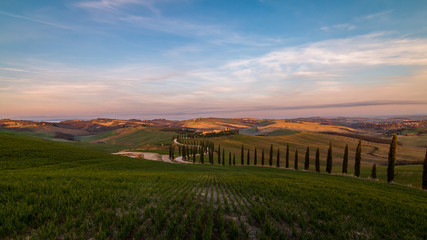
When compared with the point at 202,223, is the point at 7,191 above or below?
above

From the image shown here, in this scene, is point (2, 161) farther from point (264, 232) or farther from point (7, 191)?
point (264, 232)

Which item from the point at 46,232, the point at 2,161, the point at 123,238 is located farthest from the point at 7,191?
the point at 2,161

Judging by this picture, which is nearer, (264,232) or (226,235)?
(226,235)

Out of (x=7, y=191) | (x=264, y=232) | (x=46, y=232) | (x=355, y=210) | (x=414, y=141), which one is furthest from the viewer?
(x=414, y=141)

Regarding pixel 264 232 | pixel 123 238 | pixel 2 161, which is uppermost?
pixel 123 238

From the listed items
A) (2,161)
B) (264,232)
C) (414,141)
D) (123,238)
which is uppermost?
(123,238)

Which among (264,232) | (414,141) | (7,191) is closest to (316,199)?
(264,232)

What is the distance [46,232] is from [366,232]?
1524 centimetres

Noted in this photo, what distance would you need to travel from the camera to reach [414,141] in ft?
509

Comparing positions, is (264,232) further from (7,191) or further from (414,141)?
(414,141)

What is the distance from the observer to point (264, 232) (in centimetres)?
838

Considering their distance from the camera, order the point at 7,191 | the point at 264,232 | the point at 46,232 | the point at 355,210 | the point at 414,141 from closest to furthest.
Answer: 1. the point at 46,232
2. the point at 264,232
3. the point at 7,191
4. the point at 355,210
5. the point at 414,141

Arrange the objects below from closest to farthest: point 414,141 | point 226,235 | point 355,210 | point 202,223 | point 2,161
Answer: point 226,235, point 202,223, point 355,210, point 2,161, point 414,141

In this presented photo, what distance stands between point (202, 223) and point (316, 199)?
11.7 meters
